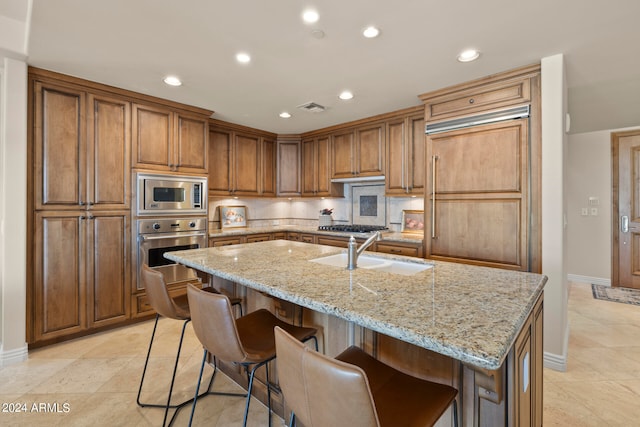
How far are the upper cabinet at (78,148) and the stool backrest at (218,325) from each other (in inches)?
85.6

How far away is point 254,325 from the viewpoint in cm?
160

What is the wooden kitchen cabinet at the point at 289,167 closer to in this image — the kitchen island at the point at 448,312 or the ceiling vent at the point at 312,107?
the ceiling vent at the point at 312,107

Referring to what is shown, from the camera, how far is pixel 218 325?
1.22 m

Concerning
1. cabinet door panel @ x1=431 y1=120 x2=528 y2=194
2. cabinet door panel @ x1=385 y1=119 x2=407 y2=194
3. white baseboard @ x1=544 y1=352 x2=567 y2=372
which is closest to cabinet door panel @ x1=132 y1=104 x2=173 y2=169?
cabinet door panel @ x1=385 y1=119 x2=407 y2=194

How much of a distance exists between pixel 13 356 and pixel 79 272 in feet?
2.36

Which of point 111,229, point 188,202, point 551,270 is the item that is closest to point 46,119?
point 111,229

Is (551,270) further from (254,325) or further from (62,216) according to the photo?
(62,216)

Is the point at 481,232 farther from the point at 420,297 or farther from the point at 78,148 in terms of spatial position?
the point at 78,148

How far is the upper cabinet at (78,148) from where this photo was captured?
8.23 feet

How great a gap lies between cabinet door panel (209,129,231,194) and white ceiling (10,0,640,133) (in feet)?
2.85

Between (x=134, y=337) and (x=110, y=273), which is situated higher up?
(x=110, y=273)

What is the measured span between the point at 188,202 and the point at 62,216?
1.08m

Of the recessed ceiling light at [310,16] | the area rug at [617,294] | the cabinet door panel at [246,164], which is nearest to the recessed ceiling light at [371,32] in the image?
the recessed ceiling light at [310,16]

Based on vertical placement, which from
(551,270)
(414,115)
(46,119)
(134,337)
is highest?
(414,115)
